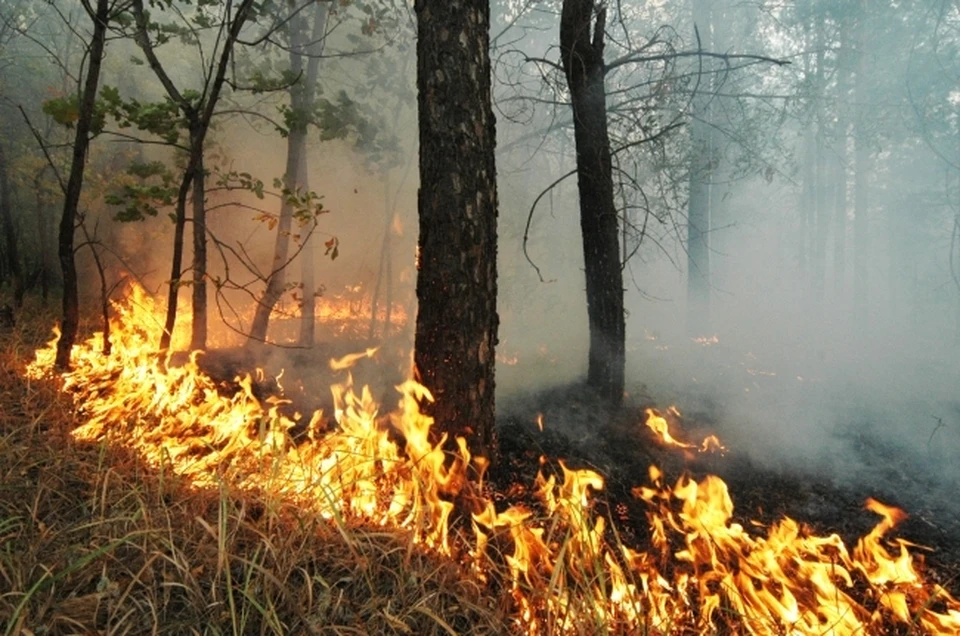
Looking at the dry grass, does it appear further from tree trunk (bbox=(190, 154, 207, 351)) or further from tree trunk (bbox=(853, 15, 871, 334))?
tree trunk (bbox=(853, 15, 871, 334))

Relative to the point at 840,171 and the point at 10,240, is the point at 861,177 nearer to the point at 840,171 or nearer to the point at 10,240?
the point at 840,171

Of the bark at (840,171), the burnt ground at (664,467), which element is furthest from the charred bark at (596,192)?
the bark at (840,171)

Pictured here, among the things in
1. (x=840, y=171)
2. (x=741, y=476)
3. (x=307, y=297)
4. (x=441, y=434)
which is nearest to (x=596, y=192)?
(x=741, y=476)

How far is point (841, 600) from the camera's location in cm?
255

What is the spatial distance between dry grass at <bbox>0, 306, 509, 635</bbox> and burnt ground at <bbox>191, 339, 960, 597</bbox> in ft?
4.36

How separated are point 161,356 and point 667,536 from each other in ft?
16.5

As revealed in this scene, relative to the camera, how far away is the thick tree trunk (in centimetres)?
316

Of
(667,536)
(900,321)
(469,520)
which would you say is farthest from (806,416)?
(900,321)

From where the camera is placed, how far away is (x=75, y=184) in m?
4.38

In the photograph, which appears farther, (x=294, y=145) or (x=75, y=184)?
(x=294, y=145)

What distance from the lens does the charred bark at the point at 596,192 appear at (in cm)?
533

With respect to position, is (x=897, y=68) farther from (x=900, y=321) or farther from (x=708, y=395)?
(x=708, y=395)

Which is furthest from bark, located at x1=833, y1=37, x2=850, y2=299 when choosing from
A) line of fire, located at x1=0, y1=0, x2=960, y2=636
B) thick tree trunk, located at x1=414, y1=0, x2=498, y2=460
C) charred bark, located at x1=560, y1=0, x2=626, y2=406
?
thick tree trunk, located at x1=414, y1=0, x2=498, y2=460

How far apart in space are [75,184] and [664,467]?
5.52 meters
